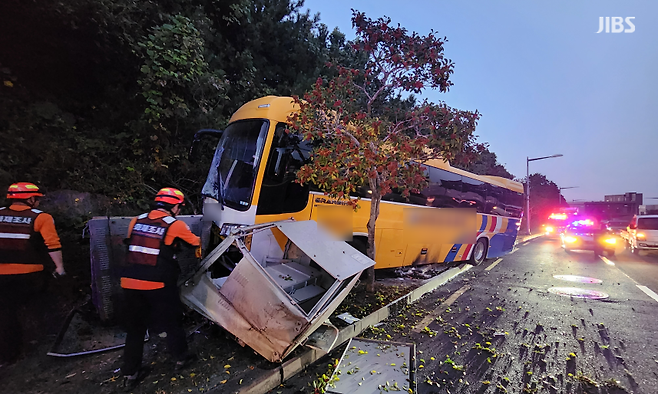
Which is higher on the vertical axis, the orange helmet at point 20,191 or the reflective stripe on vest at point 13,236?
the orange helmet at point 20,191

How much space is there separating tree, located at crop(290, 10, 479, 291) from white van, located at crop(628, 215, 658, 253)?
1401 centimetres

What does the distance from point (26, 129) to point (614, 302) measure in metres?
12.3

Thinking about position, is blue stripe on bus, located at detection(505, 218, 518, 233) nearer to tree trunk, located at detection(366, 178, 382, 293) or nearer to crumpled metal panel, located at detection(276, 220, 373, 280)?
tree trunk, located at detection(366, 178, 382, 293)

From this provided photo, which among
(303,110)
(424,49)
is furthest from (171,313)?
(424,49)

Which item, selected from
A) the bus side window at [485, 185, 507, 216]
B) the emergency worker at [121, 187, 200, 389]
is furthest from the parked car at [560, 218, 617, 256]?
the emergency worker at [121, 187, 200, 389]

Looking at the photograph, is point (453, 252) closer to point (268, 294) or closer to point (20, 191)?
point (268, 294)

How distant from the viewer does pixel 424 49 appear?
18.1 ft

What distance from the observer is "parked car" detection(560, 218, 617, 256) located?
14.2 metres

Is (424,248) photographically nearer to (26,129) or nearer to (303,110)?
(303,110)

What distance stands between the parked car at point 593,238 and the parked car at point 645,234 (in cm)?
79

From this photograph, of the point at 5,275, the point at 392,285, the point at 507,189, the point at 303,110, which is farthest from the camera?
the point at 507,189

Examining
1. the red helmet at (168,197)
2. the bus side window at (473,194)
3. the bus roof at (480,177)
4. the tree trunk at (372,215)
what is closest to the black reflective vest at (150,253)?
the red helmet at (168,197)

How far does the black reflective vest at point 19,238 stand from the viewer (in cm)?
341

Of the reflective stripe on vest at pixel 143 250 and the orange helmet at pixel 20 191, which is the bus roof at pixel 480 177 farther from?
the orange helmet at pixel 20 191
